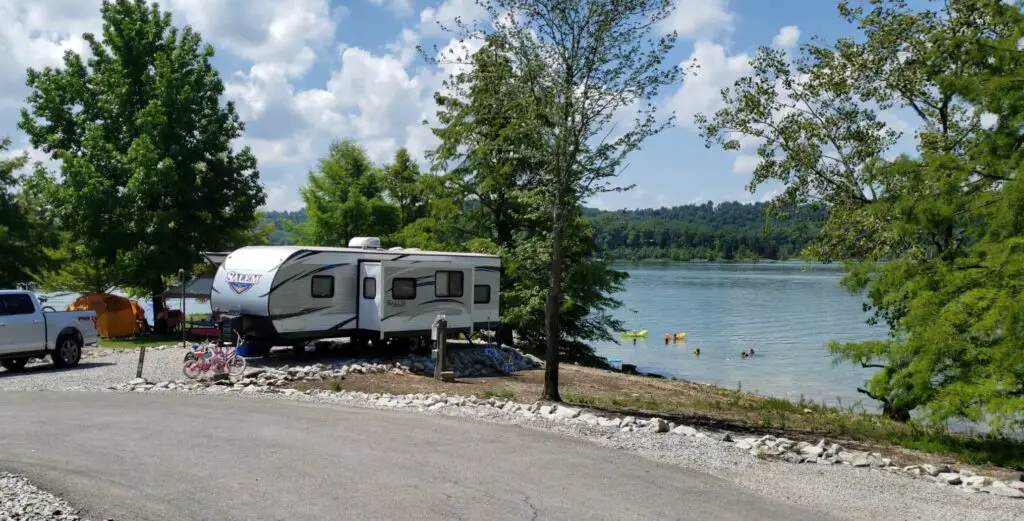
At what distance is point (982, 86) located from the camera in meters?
12.1

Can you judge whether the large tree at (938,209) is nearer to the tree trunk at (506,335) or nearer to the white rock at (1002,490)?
the white rock at (1002,490)

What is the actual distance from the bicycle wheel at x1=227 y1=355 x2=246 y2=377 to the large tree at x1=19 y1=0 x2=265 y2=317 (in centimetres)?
1386

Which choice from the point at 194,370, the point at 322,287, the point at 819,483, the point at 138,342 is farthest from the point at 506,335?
the point at 819,483

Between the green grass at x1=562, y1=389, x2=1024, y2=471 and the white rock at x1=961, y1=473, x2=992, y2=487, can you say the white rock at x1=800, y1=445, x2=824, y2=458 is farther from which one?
the green grass at x1=562, y1=389, x2=1024, y2=471

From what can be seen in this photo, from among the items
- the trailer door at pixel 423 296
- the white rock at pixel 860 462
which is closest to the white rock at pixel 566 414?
the white rock at pixel 860 462

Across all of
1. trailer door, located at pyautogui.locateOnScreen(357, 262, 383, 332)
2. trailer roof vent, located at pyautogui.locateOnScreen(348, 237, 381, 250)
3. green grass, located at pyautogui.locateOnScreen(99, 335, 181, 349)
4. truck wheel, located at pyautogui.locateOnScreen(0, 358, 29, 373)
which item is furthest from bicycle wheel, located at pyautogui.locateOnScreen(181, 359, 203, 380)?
green grass, located at pyautogui.locateOnScreen(99, 335, 181, 349)

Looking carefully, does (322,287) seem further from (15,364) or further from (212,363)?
(15,364)

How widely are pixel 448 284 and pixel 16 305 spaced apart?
9740 mm

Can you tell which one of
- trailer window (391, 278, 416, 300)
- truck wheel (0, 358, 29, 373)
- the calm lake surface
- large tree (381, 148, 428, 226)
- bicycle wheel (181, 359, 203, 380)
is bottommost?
the calm lake surface

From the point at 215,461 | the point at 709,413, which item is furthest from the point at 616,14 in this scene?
the point at 215,461

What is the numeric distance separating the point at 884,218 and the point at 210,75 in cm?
2472

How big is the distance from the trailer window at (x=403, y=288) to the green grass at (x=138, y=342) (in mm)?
9462

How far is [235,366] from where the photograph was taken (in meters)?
16.6

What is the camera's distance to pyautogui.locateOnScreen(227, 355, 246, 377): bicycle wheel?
16297 mm
